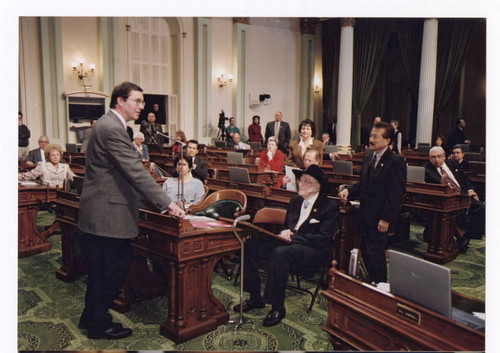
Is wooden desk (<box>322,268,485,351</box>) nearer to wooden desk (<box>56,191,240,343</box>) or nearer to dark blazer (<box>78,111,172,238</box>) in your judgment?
wooden desk (<box>56,191,240,343</box>)

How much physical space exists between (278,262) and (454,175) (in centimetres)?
305

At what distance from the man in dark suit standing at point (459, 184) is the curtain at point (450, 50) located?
767 cm

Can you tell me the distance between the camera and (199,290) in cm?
296

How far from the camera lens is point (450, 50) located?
11.6 metres

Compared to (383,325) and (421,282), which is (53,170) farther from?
(421,282)

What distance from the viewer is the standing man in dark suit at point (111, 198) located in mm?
2646

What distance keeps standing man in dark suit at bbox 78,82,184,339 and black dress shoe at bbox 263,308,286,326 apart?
102 centimetres

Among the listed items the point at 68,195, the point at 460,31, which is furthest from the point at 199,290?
the point at 460,31

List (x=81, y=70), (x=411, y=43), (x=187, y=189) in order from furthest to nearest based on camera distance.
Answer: (x=411, y=43), (x=81, y=70), (x=187, y=189)

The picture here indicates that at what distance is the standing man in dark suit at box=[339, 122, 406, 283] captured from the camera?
327 cm

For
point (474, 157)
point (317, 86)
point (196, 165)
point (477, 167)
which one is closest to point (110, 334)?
point (196, 165)


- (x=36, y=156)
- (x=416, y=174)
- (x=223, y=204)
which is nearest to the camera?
(x=223, y=204)

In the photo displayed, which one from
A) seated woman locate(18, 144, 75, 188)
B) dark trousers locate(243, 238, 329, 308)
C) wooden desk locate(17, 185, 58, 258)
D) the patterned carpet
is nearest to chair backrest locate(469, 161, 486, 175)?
the patterned carpet

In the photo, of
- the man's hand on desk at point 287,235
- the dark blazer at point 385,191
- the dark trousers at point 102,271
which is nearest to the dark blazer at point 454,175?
the dark blazer at point 385,191
